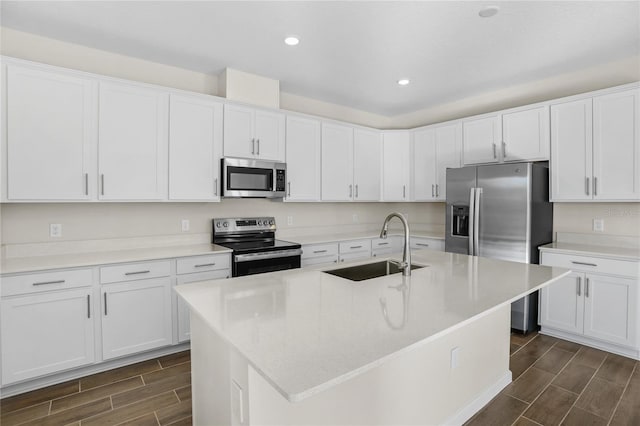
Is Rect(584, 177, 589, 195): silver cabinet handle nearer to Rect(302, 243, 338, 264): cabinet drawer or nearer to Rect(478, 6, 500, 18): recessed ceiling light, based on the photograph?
Rect(478, 6, 500, 18): recessed ceiling light

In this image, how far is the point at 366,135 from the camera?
4715 mm

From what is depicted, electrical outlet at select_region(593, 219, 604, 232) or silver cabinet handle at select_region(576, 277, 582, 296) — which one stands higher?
electrical outlet at select_region(593, 219, 604, 232)

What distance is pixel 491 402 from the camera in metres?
2.26

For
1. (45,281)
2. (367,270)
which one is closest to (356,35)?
(367,270)

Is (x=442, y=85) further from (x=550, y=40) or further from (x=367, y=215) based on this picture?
(x=367, y=215)

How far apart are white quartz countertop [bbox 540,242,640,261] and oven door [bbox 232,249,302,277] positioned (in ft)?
8.23

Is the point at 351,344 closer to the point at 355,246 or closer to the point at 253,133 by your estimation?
the point at 253,133

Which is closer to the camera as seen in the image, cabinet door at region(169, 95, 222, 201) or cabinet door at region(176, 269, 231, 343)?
cabinet door at region(176, 269, 231, 343)

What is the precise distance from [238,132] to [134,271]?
65.0 inches

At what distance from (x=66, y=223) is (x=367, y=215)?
3.75 m

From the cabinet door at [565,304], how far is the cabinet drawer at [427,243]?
1227mm

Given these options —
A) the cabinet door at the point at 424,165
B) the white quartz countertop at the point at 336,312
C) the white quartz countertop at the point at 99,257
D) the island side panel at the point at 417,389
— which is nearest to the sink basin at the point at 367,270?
the white quartz countertop at the point at 336,312

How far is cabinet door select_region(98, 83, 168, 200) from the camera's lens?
2791 mm

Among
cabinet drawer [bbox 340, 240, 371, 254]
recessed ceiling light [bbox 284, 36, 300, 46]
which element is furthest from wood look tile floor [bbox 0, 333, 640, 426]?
recessed ceiling light [bbox 284, 36, 300, 46]
